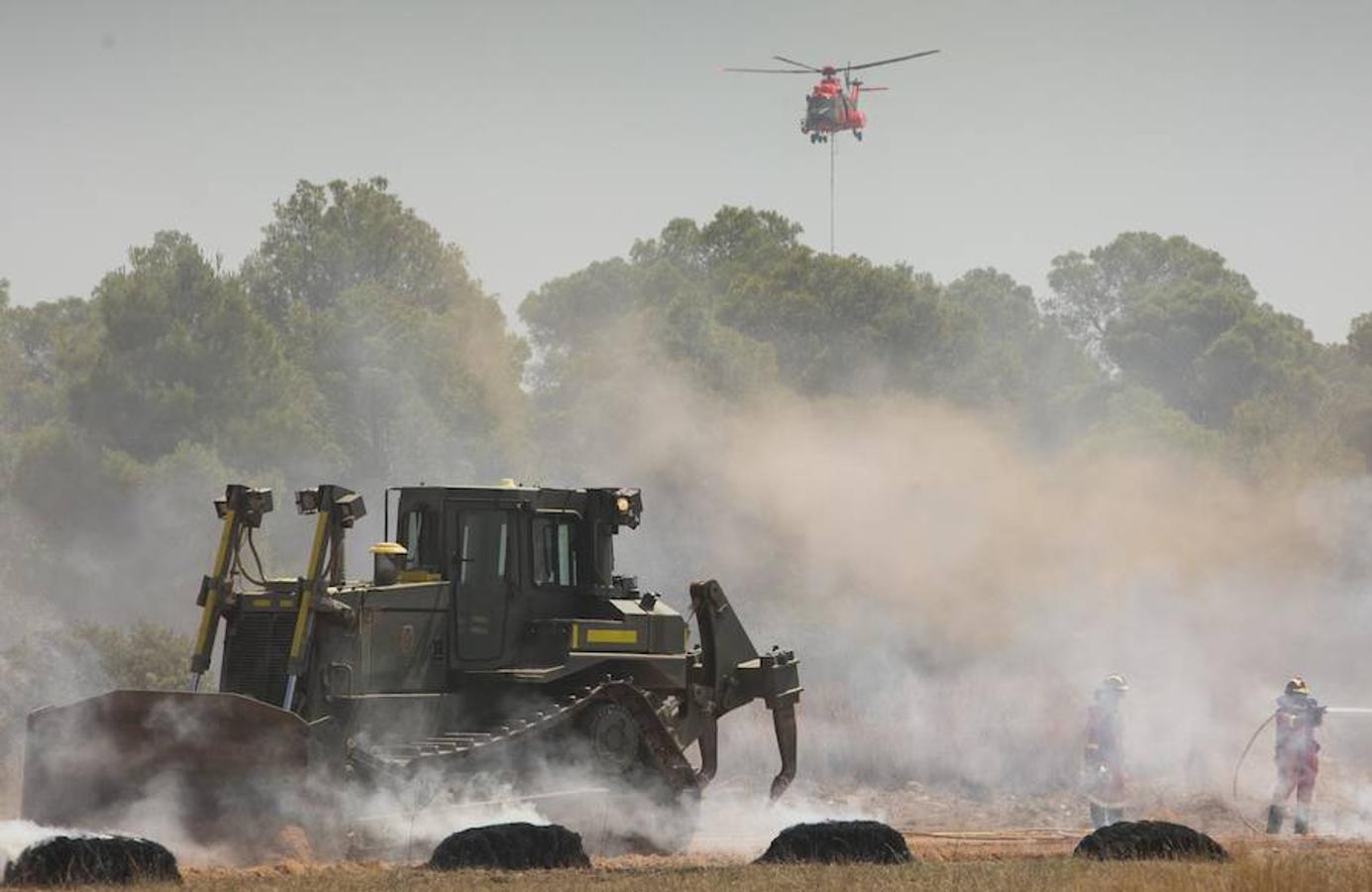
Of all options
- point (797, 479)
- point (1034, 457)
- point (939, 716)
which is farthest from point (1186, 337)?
point (939, 716)

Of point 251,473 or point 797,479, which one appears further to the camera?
point 251,473

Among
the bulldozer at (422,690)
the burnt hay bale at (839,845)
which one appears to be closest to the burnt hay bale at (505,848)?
the bulldozer at (422,690)

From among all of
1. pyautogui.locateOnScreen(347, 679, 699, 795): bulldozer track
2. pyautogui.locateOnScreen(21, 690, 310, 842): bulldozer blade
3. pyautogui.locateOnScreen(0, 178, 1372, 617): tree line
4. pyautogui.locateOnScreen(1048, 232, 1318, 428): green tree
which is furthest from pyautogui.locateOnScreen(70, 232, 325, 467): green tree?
pyautogui.locateOnScreen(1048, 232, 1318, 428): green tree

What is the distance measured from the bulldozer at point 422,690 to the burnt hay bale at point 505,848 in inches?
59.5

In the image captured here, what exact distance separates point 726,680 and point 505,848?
737 centimetres

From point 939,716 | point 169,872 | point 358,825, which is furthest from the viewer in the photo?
point 939,716

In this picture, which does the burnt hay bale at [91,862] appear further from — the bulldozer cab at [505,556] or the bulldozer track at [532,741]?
the bulldozer cab at [505,556]

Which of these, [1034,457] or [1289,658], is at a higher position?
[1034,457]

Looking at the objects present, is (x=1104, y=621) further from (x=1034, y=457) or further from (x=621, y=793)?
(x=621, y=793)

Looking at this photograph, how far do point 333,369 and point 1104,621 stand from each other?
3125 centimetres

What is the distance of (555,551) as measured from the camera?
25656 millimetres

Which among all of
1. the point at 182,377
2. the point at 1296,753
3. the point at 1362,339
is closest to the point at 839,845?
the point at 1296,753

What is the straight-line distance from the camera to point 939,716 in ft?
139

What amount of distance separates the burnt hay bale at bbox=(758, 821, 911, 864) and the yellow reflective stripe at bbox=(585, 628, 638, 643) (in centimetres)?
434
